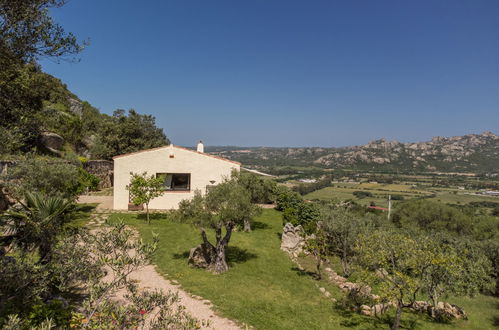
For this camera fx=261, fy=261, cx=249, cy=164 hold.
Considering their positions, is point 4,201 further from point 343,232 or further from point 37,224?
point 343,232

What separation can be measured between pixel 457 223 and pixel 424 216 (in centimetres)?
468

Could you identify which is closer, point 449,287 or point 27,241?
point 27,241

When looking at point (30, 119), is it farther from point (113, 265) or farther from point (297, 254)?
point (297, 254)

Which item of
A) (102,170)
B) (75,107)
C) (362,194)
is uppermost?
(75,107)

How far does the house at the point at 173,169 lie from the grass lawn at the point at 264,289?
21.0 ft

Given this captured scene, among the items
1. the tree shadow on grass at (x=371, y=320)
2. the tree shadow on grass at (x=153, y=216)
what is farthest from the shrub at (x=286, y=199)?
the tree shadow on grass at (x=371, y=320)

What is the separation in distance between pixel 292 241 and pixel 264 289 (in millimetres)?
7649

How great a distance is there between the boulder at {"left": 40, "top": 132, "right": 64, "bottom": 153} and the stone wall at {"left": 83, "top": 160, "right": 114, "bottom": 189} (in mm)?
4437

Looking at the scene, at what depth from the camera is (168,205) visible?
27.4 meters

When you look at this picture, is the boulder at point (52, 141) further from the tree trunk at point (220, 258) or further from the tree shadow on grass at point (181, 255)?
the tree trunk at point (220, 258)

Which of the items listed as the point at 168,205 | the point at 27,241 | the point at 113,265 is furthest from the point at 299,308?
the point at 168,205

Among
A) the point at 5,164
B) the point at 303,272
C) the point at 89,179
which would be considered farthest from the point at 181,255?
the point at 89,179

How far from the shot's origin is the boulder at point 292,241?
20.1 m

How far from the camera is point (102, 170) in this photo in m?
36.8
